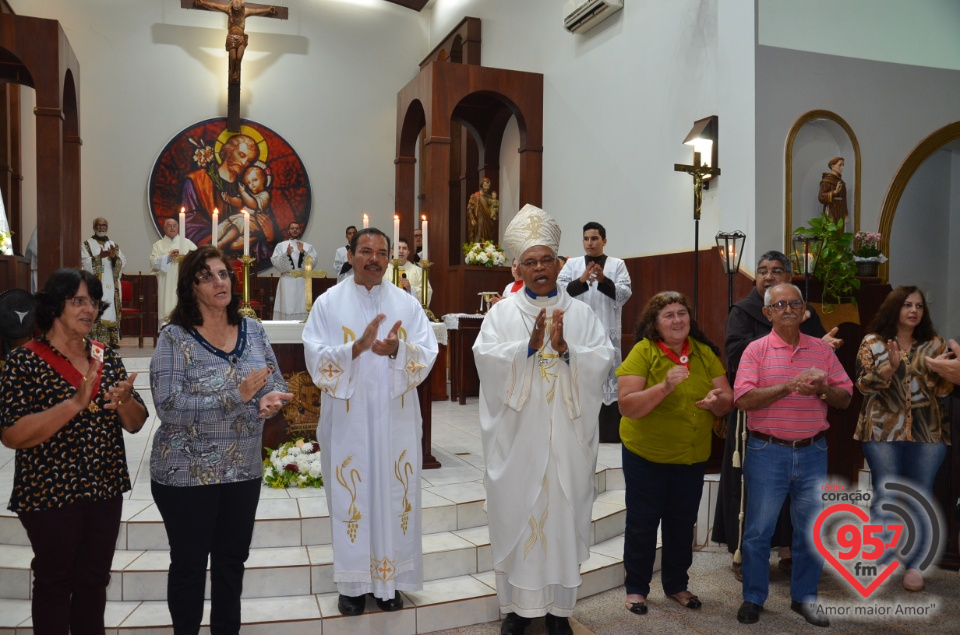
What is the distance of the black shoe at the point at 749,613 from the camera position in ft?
12.2

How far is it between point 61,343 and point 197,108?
11.1 meters

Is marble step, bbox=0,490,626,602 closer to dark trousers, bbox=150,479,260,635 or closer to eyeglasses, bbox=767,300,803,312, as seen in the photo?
dark trousers, bbox=150,479,260,635

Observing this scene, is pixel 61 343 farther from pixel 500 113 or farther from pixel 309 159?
pixel 309 159

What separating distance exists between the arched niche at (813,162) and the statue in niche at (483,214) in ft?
15.5

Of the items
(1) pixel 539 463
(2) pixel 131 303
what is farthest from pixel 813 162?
(2) pixel 131 303

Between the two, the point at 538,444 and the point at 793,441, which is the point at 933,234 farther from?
the point at 538,444

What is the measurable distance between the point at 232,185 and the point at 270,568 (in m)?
10.3

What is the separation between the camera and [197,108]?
12906mm

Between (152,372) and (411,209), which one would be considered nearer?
(152,372)

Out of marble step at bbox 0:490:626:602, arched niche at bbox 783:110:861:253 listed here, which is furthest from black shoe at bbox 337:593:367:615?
arched niche at bbox 783:110:861:253

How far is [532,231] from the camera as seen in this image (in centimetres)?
357

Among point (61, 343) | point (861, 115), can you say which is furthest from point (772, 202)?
point (61, 343)

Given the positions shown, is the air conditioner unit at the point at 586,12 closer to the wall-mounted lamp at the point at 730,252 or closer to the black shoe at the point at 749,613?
the wall-mounted lamp at the point at 730,252

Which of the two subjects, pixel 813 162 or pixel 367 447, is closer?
pixel 367 447
